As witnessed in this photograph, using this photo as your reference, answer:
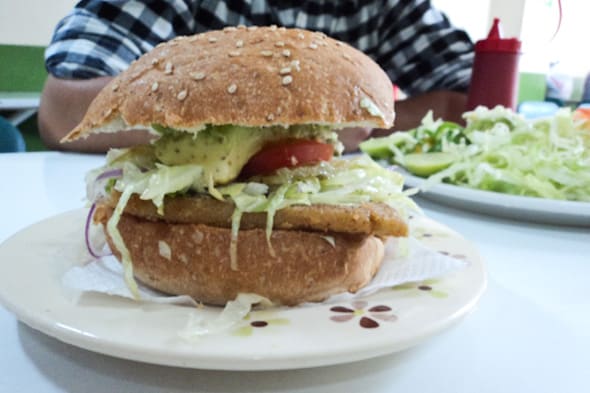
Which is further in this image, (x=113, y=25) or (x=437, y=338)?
(x=113, y=25)

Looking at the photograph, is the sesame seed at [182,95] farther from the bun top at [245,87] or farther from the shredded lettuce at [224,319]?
the shredded lettuce at [224,319]

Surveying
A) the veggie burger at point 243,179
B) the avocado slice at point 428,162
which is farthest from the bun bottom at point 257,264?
the avocado slice at point 428,162

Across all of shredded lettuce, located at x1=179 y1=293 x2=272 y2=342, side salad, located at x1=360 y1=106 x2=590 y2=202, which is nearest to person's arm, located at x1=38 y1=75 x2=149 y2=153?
side salad, located at x1=360 y1=106 x2=590 y2=202

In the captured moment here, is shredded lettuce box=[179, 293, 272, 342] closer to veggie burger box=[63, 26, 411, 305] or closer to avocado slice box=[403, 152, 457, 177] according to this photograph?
veggie burger box=[63, 26, 411, 305]

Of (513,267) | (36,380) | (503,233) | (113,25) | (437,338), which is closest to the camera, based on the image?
(36,380)

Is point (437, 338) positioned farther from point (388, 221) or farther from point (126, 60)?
point (126, 60)

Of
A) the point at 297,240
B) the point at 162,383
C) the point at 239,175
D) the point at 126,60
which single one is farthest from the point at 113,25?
the point at 162,383
